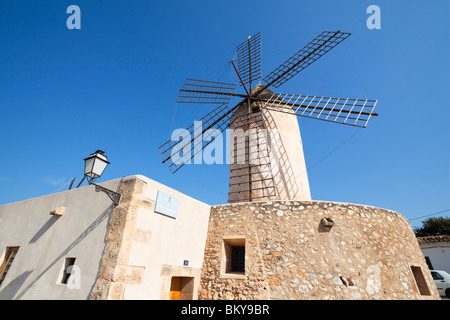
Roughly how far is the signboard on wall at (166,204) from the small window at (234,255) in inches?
63.0

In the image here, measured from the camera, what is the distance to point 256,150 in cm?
799

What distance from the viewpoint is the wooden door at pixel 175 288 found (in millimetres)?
4570

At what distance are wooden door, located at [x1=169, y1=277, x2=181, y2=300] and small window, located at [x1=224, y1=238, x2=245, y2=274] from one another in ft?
3.69

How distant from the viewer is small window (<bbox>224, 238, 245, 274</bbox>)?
17.3ft

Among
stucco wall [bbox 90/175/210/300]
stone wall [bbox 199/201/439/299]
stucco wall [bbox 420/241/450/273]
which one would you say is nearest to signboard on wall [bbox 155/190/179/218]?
stucco wall [bbox 90/175/210/300]

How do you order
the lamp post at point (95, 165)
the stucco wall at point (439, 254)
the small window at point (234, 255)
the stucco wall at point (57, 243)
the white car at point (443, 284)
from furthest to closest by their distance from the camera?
the stucco wall at point (439, 254)
the white car at point (443, 284)
the small window at point (234, 255)
the stucco wall at point (57, 243)
the lamp post at point (95, 165)

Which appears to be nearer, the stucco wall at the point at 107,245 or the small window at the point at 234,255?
the stucco wall at the point at 107,245

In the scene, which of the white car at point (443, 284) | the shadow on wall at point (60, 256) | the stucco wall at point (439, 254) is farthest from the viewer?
the stucco wall at point (439, 254)

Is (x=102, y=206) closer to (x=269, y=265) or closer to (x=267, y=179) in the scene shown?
(x=269, y=265)

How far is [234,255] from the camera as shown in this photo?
5.52 meters

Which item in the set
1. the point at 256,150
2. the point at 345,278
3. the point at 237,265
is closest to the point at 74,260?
the point at 237,265

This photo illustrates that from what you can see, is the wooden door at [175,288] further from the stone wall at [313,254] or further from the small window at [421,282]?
the small window at [421,282]

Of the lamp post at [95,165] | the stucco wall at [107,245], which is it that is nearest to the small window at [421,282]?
the stucco wall at [107,245]
